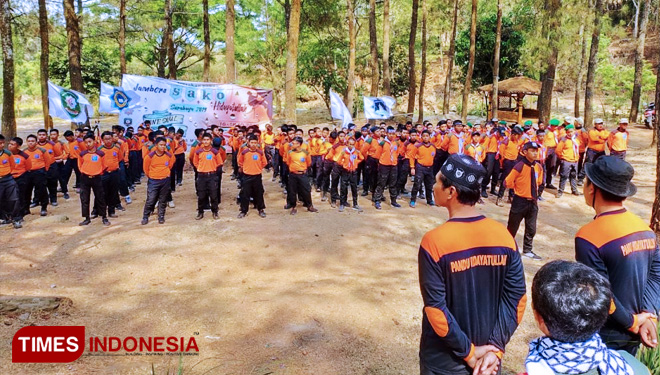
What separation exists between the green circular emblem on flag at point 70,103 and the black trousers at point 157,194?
192 inches

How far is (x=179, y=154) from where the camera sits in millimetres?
13430

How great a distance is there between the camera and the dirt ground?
412 cm

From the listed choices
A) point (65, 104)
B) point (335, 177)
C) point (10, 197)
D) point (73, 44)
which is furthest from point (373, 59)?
point (10, 197)

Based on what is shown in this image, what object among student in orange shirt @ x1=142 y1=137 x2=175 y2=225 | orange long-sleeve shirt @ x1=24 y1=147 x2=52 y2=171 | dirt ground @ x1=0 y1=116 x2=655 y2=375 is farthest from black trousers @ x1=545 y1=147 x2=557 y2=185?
orange long-sleeve shirt @ x1=24 y1=147 x2=52 y2=171

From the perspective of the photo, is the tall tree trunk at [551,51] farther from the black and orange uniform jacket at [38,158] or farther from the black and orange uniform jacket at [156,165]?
the black and orange uniform jacket at [38,158]

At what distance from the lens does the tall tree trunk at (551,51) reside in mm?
18453

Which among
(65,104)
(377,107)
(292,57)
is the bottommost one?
(65,104)

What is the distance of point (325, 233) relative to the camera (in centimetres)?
880

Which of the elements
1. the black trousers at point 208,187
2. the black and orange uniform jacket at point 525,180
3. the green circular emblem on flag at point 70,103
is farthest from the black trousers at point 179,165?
the black and orange uniform jacket at point 525,180

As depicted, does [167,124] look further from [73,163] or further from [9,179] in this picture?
[9,179]

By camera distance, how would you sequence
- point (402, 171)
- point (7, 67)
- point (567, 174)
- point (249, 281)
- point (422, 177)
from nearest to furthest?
1. point (249, 281)
2. point (422, 177)
3. point (402, 171)
4. point (567, 174)
5. point (7, 67)

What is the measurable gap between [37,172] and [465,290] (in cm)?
1091

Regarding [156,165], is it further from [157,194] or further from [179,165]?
[179,165]

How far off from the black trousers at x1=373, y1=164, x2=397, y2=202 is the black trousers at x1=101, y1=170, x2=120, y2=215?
618 centimetres
